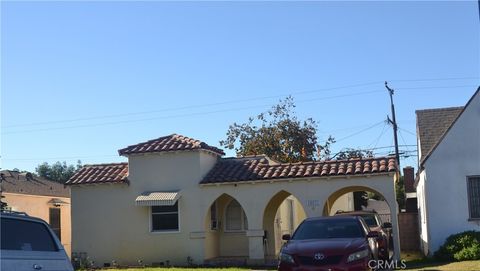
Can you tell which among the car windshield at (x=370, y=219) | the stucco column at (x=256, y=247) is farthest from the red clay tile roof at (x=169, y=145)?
the car windshield at (x=370, y=219)

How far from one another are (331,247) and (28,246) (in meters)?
6.12

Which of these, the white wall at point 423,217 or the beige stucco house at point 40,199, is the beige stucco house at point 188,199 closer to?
the white wall at point 423,217

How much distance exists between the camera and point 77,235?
2425 centimetres

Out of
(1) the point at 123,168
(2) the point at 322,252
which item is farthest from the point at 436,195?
(1) the point at 123,168

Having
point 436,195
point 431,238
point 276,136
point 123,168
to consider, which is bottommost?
point 431,238

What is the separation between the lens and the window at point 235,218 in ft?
82.6

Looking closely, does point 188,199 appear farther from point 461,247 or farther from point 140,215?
point 461,247

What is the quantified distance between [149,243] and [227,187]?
12.5ft

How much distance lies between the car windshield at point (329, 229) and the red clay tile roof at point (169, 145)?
9.63 metres

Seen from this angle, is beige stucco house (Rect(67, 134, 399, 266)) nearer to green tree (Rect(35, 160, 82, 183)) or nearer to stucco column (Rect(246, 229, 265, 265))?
stucco column (Rect(246, 229, 265, 265))

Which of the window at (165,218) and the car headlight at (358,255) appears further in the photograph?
the window at (165,218)

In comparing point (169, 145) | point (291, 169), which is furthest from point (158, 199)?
point (291, 169)

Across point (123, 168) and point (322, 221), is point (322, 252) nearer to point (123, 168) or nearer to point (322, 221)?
point (322, 221)

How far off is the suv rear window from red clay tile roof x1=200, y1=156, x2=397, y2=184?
43.6 ft
